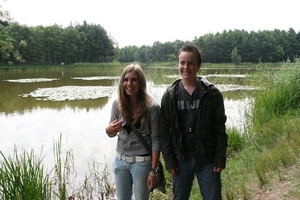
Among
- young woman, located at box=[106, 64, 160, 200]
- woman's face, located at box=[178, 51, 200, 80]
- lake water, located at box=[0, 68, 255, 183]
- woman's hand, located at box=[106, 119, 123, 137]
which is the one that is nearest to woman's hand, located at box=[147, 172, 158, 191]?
young woman, located at box=[106, 64, 160, 200]

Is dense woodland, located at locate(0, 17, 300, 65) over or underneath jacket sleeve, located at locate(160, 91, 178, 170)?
over

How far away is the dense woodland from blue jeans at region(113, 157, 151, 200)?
43.6 metres

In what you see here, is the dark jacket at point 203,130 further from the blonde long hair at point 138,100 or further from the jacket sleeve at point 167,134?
the blonde long hair at point 138,100

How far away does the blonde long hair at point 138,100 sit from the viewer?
2.02 m

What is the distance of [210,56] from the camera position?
183 feet

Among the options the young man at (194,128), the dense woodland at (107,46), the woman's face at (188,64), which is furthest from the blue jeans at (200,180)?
the dense woodland at (107,46)

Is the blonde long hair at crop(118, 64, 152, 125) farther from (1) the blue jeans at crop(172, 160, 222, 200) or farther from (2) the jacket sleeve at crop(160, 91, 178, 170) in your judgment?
→ (1) the blue jeans at crop(172, 160, 222, 200)

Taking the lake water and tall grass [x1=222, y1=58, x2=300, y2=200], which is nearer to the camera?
tall grass [x1=222, y1=58, x2=300, y2=200]

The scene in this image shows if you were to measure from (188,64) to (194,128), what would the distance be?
477 mm

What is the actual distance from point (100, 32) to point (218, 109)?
64.6 meters

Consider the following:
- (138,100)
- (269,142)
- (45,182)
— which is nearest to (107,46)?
(269,142)

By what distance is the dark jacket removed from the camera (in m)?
1.88

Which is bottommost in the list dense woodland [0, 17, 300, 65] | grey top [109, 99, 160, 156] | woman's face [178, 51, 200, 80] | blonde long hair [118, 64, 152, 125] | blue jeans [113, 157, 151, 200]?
blue jeans [113, 157, 151, 200]

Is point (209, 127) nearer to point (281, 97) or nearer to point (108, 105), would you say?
point (281, 97)
